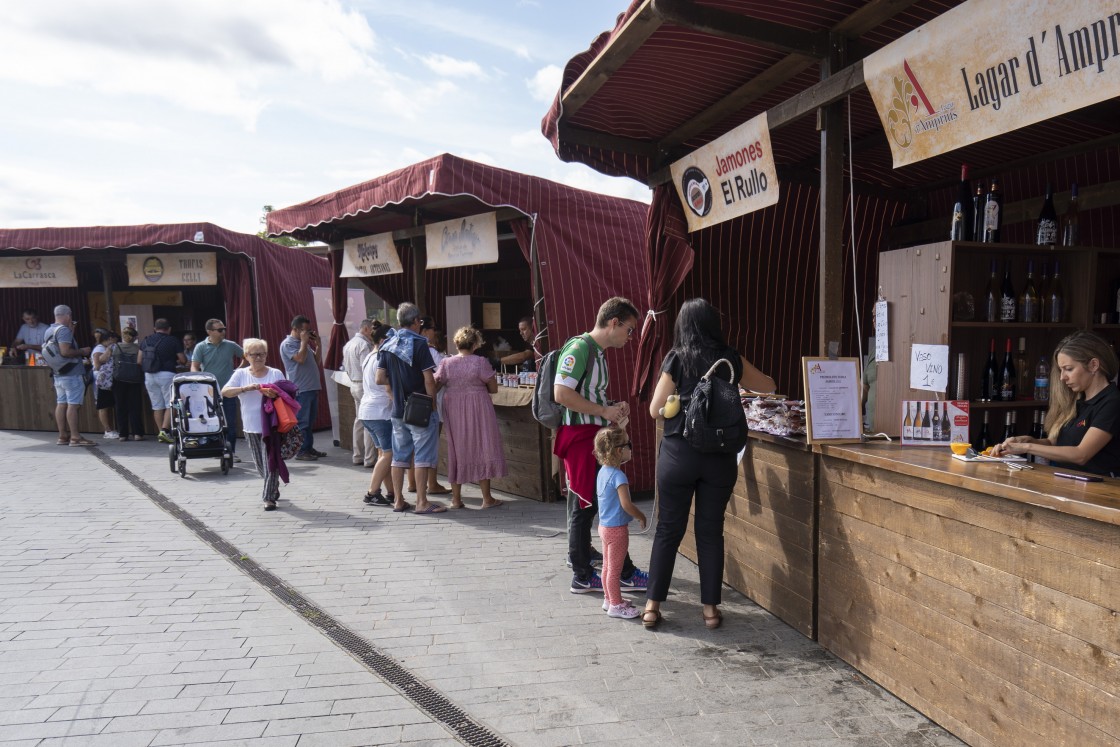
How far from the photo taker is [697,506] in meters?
3.63

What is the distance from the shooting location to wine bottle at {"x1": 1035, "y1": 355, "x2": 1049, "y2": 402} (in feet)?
12.5

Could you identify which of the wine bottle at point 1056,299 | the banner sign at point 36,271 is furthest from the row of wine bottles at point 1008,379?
the banner sign at point 36,271

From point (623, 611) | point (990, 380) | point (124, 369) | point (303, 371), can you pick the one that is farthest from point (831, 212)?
point (124, 369)

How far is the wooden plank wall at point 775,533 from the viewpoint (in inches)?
138

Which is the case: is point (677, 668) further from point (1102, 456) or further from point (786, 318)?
point (786, 318)

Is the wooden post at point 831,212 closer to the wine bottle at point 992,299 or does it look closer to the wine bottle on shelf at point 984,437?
the wine bottle at point 992,299

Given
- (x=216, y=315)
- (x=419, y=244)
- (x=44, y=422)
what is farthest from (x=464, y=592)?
(x=216, y=315)

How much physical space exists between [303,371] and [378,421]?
312 centimetres

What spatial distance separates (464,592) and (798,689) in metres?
2.05

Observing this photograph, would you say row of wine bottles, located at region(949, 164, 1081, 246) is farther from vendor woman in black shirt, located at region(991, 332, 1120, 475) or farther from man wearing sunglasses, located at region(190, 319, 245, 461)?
man wearing sunglasses, located at region(190, 319, 245, 461)

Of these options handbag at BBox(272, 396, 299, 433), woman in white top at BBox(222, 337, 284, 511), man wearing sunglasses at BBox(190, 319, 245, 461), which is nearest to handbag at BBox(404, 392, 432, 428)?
handbag at BBox(272, 396, 299, 433)

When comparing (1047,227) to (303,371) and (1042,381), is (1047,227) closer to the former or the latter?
(1042,381)

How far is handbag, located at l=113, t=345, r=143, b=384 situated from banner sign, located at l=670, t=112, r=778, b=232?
860cm

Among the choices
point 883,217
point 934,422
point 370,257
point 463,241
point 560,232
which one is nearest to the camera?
point 934,422
